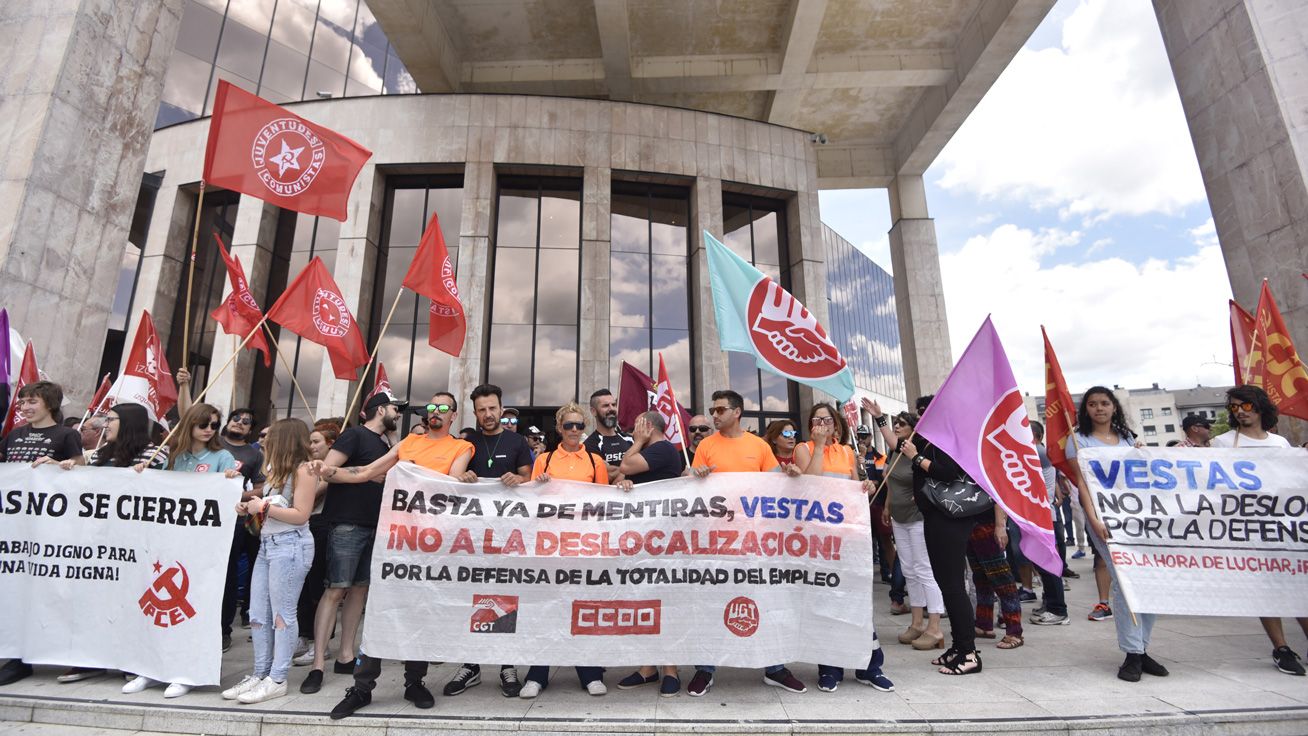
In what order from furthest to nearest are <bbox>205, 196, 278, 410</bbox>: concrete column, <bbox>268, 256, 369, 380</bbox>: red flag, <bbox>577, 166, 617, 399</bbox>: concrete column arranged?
<bbox>205, 196, 278, 410</bbox>: concrete column, <bbox>577, 166, 617, 399</bbox>: concrete column, <bbox>268, 256, 369, 380</bbox>: red flag

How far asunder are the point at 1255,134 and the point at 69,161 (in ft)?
54.4

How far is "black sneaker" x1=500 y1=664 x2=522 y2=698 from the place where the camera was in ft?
13.7

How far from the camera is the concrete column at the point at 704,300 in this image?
Answer: 15.0 meters

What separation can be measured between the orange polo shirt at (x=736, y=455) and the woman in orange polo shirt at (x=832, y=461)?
0.28 m

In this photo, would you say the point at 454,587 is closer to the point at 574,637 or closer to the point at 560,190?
the point at 574,637

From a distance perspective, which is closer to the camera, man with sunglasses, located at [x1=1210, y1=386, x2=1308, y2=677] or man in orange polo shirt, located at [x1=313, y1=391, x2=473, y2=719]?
man in orange polo shirt, located at [x1=313, y1=391, x2=473, y2=719]

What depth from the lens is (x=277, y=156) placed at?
6.29 meters

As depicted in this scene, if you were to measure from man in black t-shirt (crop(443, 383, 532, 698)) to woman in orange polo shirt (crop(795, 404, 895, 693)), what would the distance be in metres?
2.25

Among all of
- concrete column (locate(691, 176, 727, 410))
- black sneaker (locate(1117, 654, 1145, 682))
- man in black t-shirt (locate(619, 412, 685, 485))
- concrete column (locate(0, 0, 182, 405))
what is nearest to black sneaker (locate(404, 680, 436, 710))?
man in black t-shirt (locate(619, 412, 685, 485))

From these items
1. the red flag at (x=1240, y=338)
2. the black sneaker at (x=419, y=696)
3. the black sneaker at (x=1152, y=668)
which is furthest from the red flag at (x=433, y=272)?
the red flag at (x=1240, y=338)

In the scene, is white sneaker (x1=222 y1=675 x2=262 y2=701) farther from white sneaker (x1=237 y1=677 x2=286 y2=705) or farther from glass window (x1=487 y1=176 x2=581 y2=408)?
glass window (x1=487 y1=176 x2=581 y2=408)

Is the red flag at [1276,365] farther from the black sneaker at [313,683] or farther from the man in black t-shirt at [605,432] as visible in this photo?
the black sneaker at [313,683]

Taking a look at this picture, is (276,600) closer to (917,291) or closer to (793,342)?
(793,342)

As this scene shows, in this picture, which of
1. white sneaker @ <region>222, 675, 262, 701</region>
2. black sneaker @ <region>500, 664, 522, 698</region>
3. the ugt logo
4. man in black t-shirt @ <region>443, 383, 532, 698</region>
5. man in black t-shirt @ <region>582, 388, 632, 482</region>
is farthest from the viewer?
man in black t-shirt @ <region>582, 388, 632, 482</region>
